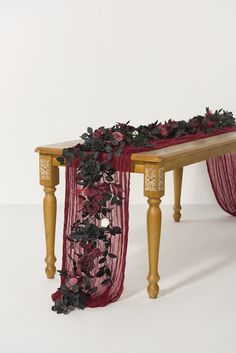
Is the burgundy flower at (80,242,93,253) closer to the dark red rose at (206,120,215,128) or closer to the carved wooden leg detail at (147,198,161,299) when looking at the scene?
the carved wooden leg detail at (147,198,161,299)

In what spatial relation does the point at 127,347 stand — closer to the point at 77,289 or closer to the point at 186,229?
the point at 77,289

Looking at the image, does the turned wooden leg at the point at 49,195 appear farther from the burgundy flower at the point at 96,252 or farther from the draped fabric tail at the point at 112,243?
the burgundy flower at the point at 96,252

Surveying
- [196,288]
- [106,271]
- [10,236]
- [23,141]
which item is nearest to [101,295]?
[106,271]

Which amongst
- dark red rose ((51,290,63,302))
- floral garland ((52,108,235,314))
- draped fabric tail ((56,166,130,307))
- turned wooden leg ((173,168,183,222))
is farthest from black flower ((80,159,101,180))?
turned wooden leg ((173,168,183,222))

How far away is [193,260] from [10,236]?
147 centimetres

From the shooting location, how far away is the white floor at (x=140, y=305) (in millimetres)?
3309

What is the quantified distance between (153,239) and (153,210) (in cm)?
16

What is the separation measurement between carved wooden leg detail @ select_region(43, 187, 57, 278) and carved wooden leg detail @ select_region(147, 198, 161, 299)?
645 mm

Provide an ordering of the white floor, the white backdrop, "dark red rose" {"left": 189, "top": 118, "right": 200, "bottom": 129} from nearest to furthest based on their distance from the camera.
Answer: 1. the white floor
2. "dark red rose" {"left": 189, "top": 118, "right": 200, "bottom": 129}
3. the white backdrop

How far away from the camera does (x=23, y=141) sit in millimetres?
6523

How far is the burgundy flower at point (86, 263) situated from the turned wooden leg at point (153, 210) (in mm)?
326

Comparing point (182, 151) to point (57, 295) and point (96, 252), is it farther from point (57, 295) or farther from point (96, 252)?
point (57, 295)

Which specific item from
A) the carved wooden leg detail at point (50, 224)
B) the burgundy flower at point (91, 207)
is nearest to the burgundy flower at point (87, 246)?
the burgundy flower at point (91, 207)

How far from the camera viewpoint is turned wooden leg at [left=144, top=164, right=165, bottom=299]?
3.74 meters
